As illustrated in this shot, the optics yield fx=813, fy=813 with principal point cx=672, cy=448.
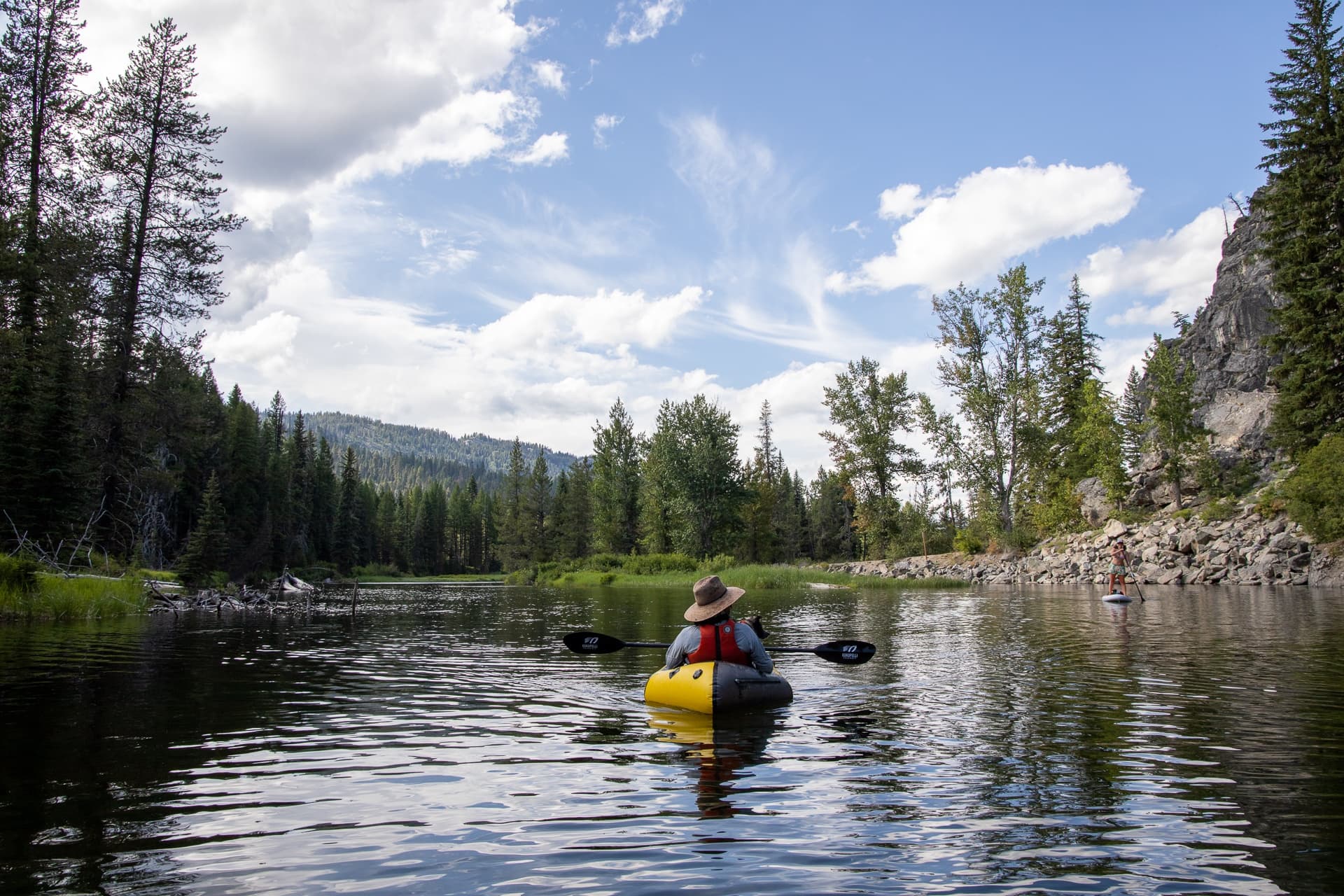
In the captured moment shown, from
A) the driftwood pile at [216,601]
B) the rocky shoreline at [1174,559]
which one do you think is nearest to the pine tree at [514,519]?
the rocky shoreline at [1174,559]

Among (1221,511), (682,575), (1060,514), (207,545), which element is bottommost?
(682,575)

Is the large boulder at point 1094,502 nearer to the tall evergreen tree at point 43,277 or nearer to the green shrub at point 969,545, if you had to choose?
the green shrub at point 969,545

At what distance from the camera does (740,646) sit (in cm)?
988

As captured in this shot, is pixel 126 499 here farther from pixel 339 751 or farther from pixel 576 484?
pixel 576 484

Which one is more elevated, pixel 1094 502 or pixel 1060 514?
pixel 1094 502

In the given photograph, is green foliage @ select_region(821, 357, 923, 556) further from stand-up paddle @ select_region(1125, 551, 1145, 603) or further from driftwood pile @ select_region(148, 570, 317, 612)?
driftwood pile @ select_region(148, 570, 317, 612)

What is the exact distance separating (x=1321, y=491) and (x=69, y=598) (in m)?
41.4

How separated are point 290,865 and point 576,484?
84829 mm

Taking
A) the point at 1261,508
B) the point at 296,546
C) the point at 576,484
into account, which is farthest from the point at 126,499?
the point at 576,484

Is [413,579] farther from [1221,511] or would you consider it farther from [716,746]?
[716,746]

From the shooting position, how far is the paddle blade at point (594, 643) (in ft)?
41.8

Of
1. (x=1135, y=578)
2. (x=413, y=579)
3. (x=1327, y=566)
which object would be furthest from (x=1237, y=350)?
(x=413, y=579)

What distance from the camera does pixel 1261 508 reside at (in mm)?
39062

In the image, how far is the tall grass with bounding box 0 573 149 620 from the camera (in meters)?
17.6
